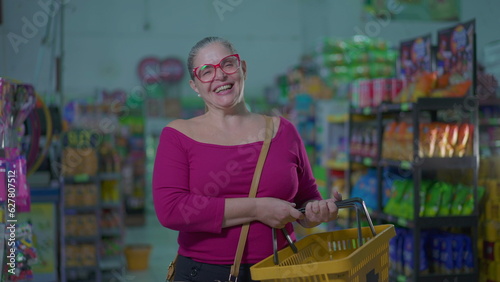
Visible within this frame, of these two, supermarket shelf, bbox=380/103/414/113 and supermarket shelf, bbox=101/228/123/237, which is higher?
supermarket shelf, bbox=380/103/414/113

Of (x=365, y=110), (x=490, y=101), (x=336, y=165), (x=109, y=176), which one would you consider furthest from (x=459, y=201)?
(x=109, y=176)

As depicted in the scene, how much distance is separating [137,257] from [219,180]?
16.8 ft

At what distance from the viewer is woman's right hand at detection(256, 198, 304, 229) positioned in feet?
5.65

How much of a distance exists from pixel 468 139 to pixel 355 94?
59.1 inches

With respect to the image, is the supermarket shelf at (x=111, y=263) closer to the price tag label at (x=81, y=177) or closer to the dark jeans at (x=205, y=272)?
the price tag label at (x=81, y=177)

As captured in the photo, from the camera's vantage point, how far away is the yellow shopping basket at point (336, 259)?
4.52 feet

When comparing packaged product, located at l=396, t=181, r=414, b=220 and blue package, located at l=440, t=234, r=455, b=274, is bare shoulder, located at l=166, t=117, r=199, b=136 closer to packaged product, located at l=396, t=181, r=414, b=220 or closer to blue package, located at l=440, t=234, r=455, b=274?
packaged product, located at l=396, t=181, r=414, b=220

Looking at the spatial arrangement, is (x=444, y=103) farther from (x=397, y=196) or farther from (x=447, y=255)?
(x=447, y=255)

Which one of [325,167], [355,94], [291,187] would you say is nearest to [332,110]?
[325,167]

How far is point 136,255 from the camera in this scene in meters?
6.65

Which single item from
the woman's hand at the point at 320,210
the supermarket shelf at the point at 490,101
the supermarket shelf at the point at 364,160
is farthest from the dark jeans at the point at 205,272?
the supermarket shelf at the point at 490,101

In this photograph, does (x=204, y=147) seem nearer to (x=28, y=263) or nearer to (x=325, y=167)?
(x=28, y=263)

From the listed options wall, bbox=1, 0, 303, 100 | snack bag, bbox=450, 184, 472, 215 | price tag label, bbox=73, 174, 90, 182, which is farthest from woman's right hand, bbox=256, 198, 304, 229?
wall, bbox=1, 0, 303, 100

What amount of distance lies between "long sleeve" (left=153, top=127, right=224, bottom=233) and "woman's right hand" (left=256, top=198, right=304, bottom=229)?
0.12 metres
